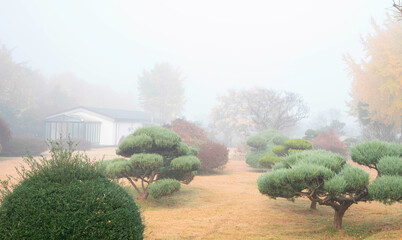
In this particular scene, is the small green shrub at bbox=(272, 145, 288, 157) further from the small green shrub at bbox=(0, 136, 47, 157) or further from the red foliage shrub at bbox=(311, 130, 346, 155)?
the small green shrub at bbox=(0, 136, 47, 157)

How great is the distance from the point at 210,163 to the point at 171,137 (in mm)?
6730

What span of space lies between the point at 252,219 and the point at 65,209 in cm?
422

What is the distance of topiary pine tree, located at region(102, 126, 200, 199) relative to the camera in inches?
297

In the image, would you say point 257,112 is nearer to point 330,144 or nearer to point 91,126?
point 330,144

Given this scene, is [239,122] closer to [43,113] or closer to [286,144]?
[286,144]

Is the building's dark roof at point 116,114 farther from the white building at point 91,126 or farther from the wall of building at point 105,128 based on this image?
the wall of building at point 105,128

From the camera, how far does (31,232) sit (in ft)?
9.95

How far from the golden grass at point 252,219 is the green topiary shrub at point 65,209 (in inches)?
35.6

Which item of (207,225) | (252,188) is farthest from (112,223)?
(252,188)

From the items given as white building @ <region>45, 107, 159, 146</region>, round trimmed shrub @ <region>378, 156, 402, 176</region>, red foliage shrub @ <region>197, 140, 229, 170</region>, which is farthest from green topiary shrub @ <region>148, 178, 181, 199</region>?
white building @ <region>45, 107, 159, 146</region>

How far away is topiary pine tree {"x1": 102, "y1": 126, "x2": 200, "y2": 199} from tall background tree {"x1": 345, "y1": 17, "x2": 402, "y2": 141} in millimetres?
16667

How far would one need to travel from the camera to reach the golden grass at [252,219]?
5.30 meters

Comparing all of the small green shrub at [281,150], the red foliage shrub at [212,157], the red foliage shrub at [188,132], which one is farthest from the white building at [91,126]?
the small green shrub at [281,150]

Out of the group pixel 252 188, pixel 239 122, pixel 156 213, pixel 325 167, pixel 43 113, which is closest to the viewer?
pixel 325 167
